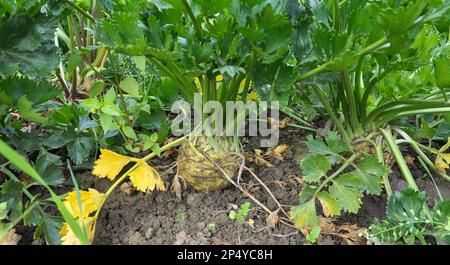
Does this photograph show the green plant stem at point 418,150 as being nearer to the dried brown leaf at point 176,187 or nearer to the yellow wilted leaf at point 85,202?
the dried brown leaf at point 176,187

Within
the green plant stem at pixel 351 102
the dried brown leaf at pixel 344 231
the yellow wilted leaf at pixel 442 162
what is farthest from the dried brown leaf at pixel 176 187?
the yellow wilted leaf at pixel 442 162

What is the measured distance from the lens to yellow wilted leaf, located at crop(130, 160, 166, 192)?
3.43 ft

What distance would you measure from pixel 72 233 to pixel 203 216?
0.29 m

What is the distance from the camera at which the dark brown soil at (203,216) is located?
1025 mm

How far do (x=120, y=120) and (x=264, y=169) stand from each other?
39 centimetres

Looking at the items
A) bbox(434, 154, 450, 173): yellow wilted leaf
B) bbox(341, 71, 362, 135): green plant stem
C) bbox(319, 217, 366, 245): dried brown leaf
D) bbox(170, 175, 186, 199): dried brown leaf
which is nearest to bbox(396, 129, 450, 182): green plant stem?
bbox(434, 154, 450, 173): yellow wilted leaf

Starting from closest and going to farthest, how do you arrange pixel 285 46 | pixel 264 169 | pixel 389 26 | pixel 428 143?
pixel 389 26 < pixel 285 46 < pixel 264 169 < pixel 428 143

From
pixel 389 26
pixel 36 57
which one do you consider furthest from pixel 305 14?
pixel 36 57

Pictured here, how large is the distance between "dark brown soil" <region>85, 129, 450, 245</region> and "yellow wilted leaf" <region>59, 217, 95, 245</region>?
0.11ft

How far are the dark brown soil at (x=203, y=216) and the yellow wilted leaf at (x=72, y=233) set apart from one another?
0.03m

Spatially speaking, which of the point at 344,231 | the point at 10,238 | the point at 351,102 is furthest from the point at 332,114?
the point at 10,238

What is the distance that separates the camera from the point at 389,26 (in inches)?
31.8

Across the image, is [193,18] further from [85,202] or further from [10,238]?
[10,238]

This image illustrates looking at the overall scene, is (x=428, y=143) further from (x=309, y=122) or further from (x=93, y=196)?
(x=93, y=196)
